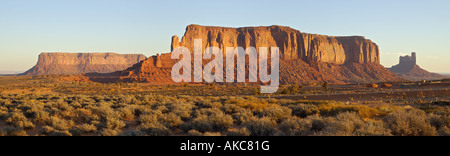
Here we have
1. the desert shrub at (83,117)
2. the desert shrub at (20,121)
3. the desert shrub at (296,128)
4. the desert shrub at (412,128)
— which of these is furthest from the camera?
the desert shrub at (83,117)

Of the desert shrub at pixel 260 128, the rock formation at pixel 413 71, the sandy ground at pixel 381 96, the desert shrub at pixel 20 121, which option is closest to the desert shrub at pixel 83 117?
the desert shrub at pixel 20 121

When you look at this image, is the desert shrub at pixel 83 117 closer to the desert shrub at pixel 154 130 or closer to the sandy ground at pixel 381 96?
the desert shrub at pixel 154 130

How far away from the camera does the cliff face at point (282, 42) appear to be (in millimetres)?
124812

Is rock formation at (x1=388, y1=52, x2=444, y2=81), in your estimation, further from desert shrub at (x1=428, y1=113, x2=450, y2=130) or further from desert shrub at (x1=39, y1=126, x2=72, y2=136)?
desert shrub at (x1=39, y1=126, x2=72, y2=136)

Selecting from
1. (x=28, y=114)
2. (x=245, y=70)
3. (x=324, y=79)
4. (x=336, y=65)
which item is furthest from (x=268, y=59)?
(x=28, y=114)

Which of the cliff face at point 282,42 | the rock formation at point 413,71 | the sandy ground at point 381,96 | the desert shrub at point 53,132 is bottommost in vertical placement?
the sandy ground at point 381,96

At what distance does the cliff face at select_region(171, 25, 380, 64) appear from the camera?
125 meters

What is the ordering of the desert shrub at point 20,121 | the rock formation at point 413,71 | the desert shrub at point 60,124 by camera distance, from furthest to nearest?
the rock formation at point 413,71, the desert shrub at point 20,121, the desert shrub at point 60,124

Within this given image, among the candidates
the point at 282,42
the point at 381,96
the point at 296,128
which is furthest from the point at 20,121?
the point at 282,42

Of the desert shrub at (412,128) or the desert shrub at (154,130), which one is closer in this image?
the desert shrub at (412,128)

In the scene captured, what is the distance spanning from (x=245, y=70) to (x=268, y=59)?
54.1 feet

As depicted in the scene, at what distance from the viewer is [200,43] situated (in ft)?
397

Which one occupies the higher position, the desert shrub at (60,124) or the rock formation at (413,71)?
the rock formation at (413,71)
